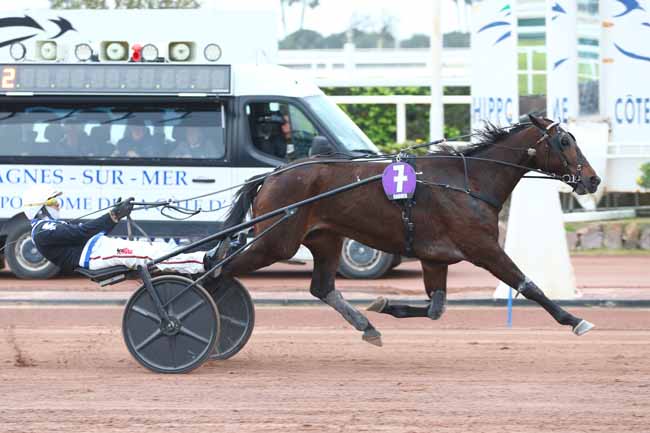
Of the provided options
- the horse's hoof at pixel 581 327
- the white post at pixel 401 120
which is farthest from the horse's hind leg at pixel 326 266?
the white post at pixel 401 120

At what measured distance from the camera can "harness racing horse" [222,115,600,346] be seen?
356 inches

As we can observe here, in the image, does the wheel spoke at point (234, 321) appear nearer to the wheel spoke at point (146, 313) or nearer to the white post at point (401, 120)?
the wheel spoke at point (146, 313)

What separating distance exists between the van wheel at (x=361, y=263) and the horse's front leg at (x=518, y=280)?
6.02 m

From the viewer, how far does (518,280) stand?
8.95m

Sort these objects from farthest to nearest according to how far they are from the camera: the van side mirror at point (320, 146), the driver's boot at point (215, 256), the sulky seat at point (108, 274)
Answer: the van side mirror at point (320, 146), the driver's boot at point (215, 256), the sulky seat at point (108, 274)

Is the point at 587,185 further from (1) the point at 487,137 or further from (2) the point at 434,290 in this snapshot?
(2) the point at 434,290

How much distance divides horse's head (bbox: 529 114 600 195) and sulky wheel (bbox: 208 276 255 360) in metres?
2.40

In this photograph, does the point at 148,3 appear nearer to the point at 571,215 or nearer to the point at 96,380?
the point at 571,215

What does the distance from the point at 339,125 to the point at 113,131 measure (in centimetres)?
273

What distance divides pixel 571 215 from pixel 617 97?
224 cm

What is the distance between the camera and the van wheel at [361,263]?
49.4ft

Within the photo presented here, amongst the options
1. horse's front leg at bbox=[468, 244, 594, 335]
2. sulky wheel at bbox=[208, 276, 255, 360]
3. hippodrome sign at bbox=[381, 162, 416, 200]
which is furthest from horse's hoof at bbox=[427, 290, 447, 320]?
sulky wheel at bbox=[208, 276, 255, 360]

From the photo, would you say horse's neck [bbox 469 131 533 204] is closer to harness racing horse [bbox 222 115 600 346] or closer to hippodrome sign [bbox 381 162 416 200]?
harness racing horse [bbox 222 115 600 346]

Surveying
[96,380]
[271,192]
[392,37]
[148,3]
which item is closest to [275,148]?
[271,192]
